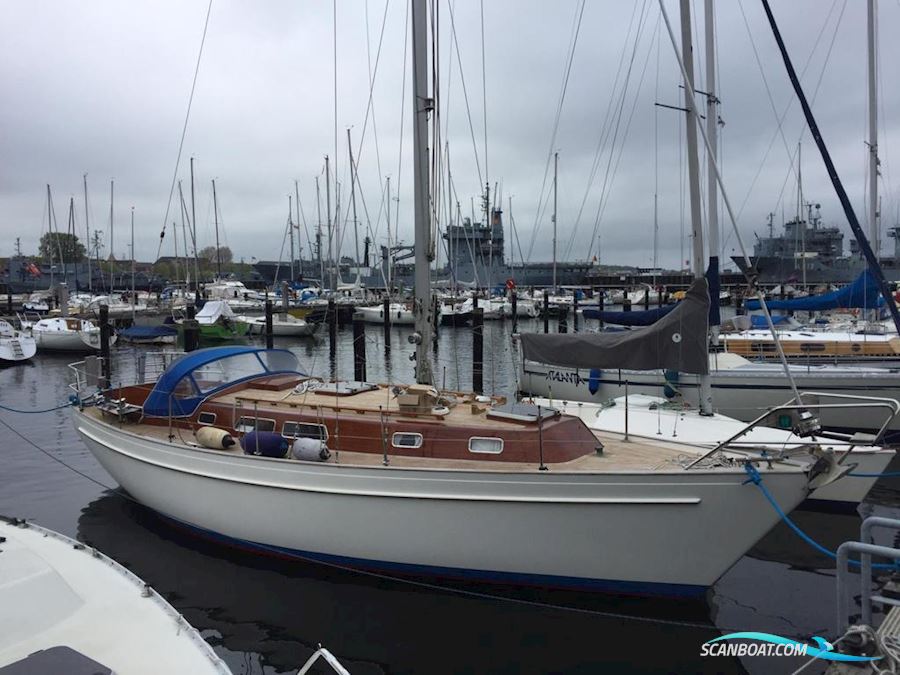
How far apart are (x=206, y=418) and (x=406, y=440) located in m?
3.64

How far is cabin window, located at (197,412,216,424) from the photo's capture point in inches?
369

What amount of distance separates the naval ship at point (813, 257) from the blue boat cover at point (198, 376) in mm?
79951

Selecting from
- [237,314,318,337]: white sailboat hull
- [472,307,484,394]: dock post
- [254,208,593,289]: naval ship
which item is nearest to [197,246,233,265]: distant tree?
[254,208,593,289]: naval ship

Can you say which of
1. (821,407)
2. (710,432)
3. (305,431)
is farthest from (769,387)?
(305,431)

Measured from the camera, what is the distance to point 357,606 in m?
7.38

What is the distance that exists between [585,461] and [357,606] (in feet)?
11.1

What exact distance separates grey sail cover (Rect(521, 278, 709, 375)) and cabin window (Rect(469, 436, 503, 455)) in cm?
363

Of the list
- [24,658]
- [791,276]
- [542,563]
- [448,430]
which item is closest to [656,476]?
[542,563]

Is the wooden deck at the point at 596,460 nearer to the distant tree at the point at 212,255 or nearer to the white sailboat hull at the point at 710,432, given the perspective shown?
the white sailboat hull at the point at 710,432

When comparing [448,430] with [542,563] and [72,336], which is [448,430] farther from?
[72,336]

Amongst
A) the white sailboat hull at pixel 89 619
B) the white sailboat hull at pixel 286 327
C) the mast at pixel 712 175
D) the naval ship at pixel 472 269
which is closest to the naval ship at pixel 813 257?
the naval ship at pixel 472 269

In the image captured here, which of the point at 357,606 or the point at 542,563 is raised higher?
the point at 542,563

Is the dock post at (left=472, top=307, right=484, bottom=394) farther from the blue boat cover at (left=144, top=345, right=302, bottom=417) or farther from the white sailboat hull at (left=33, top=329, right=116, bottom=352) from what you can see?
the white sailboat hull at (left=33, top=329, right=116, bottom=352)

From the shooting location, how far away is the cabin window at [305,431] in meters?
8.34
